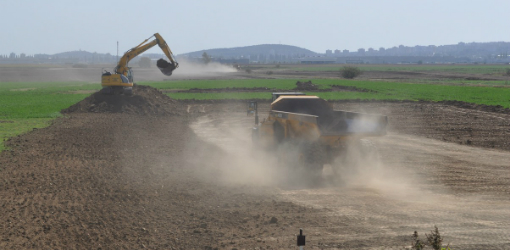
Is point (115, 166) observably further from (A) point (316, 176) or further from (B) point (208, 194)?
(A) point (316, 176)

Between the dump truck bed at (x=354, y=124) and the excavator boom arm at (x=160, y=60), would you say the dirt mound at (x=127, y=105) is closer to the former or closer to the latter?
the excavator boom arm at (x=160, y=60)

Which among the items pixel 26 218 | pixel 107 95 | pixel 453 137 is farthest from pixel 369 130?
pixel 107 95

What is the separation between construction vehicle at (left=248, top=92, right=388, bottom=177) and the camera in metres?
14.4

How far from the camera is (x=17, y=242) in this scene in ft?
31.1

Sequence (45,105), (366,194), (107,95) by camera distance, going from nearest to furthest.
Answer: (366,194), (107,95), (45,105)

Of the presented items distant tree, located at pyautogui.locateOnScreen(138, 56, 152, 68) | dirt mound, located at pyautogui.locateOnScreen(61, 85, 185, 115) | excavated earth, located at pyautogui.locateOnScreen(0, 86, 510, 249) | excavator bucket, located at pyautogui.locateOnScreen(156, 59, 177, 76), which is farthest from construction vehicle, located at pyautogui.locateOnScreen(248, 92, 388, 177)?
distant tree, located at pyautogui.locateOnScreen(138, 56, 152, 68)

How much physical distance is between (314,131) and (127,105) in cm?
2471

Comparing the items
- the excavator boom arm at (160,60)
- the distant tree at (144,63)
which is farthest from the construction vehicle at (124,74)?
the distant tree at (144,63)

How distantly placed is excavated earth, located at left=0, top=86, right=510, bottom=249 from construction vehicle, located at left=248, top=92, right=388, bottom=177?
2.78ft

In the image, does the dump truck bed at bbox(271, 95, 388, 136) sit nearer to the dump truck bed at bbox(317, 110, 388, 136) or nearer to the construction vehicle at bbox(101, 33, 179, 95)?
the dump truck bed at bbox(317, 110, 388, 136)

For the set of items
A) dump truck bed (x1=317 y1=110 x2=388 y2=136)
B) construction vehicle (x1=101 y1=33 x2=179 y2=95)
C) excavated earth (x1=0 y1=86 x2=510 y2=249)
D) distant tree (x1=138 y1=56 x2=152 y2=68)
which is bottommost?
excavated earth (x1=0 y1=86 x2=510 y2=249)

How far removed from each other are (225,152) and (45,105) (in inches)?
1083

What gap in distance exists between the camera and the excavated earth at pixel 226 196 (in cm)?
977

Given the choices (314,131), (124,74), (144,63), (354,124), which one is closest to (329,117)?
(354,124)
